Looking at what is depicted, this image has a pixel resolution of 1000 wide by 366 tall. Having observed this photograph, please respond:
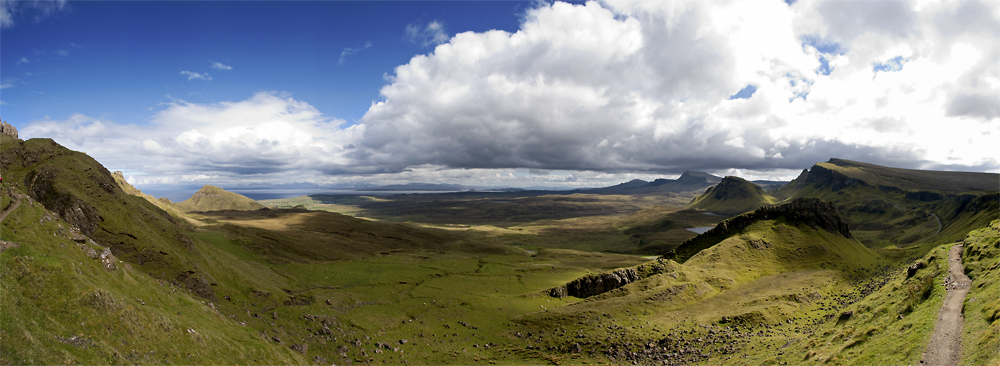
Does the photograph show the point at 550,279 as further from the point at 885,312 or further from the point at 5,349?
the point at 5,349

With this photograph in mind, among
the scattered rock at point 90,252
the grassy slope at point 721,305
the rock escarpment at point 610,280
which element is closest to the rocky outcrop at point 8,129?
the scattered rock at point 90,252

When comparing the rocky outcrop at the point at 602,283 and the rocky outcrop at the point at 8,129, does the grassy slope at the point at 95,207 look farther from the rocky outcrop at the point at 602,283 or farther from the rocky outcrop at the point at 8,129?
the rocky outcrop at the point at 602,283

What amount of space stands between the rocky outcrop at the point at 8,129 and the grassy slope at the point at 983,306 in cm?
11150

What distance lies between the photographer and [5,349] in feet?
57.4

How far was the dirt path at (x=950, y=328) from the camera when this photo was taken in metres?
22.7

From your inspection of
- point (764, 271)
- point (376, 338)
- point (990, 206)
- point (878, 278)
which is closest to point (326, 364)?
point (376, 338)

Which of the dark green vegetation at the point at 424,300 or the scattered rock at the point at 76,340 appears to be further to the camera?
the dark green vegetation at the point at 424,300

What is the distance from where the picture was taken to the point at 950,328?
83.5 feet

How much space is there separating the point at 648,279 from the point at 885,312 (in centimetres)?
3406

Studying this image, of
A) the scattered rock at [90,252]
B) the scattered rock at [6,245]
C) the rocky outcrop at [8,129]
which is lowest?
the scattered rock at [90,252]

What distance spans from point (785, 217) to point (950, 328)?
77219 millimetres

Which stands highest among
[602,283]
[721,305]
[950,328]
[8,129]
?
[8,129]

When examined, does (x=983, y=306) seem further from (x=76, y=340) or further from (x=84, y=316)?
(x=84, y=316)

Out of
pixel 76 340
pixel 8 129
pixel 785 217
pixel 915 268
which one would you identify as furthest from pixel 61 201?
pixel 785 217
